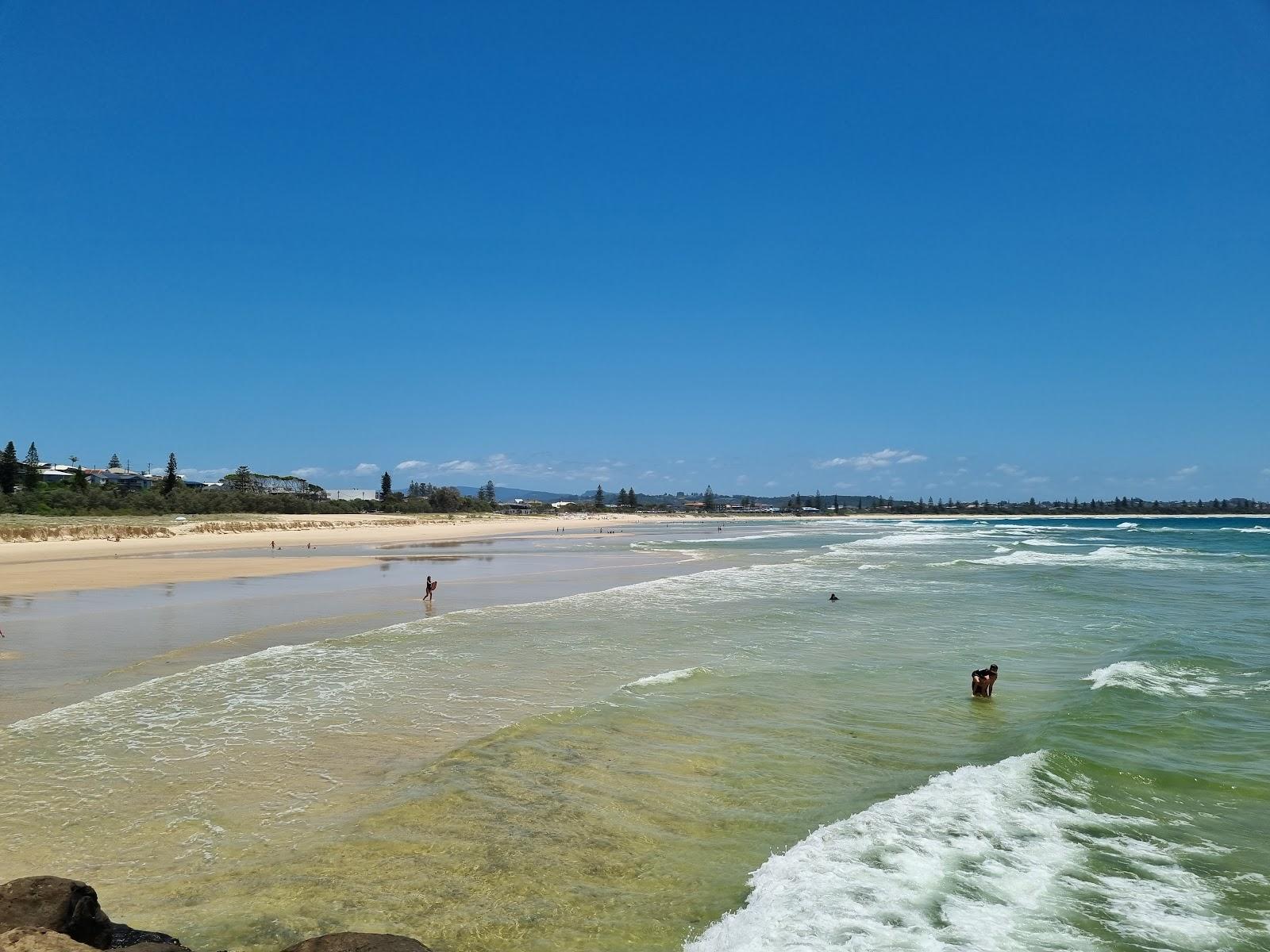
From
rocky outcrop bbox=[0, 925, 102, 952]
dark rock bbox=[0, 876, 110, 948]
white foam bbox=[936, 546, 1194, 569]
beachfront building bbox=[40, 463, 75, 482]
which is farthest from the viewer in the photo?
beachfront building bbox=[40, 463, 75, 482]

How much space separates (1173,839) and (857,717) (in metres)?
3.88

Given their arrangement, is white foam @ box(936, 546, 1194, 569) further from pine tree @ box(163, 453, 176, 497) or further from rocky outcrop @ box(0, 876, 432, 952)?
pine tree @ box(163, 453, 176, 497)

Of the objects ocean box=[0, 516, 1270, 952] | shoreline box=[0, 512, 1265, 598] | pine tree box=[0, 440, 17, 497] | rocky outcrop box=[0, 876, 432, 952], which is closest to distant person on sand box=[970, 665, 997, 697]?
ocean box=[0, 516, 1270, 952]

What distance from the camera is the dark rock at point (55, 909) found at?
3.75 meters

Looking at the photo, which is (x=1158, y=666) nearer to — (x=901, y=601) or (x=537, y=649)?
(x=901, y=601)

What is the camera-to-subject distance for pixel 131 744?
8617 mm

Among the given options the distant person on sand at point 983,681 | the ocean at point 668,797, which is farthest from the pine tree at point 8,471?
→ the distant person on sand at point 983,681

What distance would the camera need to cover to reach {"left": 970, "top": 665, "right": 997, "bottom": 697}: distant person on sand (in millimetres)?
11008

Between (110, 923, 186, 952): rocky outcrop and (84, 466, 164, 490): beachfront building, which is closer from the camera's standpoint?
(110, 923, 186, 952): rocky outcrop

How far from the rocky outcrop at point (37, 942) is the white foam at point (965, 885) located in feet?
10.8

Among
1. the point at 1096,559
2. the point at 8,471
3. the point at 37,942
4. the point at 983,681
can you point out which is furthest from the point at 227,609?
the point at 8,471

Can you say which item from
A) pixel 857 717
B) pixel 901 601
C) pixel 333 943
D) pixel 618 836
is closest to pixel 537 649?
pixel 857 717

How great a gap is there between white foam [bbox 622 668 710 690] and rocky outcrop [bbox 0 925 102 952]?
27.2 ft

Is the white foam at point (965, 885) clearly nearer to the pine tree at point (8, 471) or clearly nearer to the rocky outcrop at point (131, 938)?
the rocky outcrop at point (131, 938)
